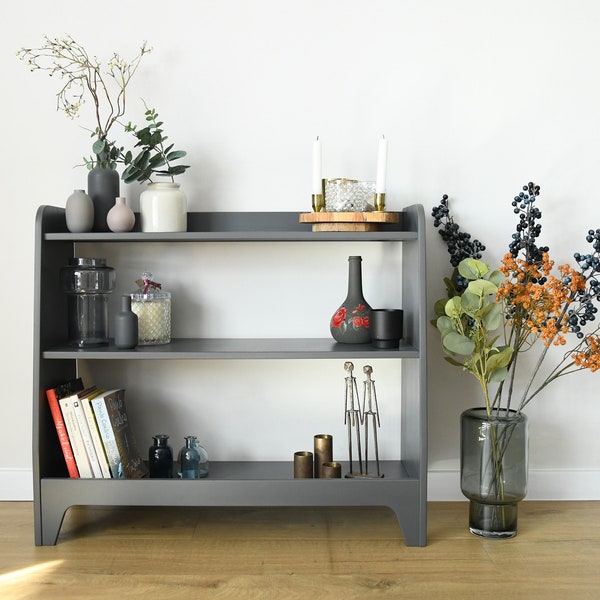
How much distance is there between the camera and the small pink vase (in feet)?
7.25

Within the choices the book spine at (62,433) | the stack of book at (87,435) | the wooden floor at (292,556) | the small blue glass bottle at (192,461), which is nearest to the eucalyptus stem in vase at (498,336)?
the wooden floor at (292,556)

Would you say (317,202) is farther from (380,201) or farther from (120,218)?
(120,218)

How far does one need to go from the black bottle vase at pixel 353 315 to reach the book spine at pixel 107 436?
0.68 m

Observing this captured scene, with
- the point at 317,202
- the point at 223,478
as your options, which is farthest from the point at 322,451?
the point at 317,202

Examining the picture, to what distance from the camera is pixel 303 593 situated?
5.92 ft

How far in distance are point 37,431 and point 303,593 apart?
2.73 feet

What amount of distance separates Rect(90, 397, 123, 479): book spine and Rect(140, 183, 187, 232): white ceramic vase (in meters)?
0.51

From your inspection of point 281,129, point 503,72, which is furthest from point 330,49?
point 503,72

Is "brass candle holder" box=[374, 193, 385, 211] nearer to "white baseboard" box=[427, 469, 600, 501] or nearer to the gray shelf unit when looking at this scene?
the gray shelf unit

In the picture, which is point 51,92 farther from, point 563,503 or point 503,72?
point 563,503

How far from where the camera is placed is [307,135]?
2438 millimetres

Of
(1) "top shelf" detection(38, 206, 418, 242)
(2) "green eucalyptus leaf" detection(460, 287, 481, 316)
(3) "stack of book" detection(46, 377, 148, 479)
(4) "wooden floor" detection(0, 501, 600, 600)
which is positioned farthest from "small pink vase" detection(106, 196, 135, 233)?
(2) "green eucalyptus leaf" detection(460, 287, 481, 316)

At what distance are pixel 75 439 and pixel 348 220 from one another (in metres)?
0.95

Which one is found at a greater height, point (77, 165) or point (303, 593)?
point (77, 165)
